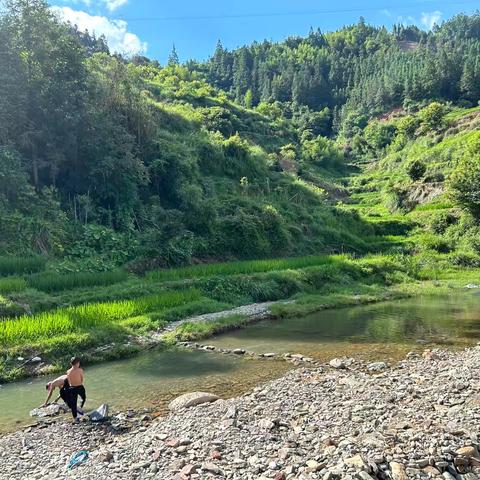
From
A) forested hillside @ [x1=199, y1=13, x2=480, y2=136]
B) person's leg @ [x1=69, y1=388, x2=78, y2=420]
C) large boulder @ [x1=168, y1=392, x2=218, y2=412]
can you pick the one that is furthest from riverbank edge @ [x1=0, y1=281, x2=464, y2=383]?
forested hillside @ [x1=199, y1=13, x2=480, y2=136]

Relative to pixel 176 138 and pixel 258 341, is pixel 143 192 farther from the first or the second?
pixel 258 341

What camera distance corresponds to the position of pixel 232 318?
24609mm

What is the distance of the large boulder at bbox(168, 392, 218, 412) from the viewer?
13.1m

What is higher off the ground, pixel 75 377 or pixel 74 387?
pixel 75 377

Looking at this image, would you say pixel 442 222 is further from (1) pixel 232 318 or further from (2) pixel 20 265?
(2) pixel 20 265

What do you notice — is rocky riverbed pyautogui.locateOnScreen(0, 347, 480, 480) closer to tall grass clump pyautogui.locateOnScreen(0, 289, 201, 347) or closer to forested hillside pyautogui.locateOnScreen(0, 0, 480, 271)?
tall grass clump pyautogui.locateOnScreen(0, 289, 201, 347)

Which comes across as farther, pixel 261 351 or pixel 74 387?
pixel 261 351

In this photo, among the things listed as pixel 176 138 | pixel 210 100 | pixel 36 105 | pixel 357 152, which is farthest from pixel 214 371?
pixel 357 152

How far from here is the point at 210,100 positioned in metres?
88.8

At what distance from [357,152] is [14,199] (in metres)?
106

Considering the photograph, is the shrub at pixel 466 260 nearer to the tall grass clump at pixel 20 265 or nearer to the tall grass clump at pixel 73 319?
the tall grass clump at pixel 73 319

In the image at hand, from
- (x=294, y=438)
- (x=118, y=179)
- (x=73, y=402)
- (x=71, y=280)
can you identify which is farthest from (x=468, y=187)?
(x=73, y=402)

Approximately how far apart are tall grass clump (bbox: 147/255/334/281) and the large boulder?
16.7 m

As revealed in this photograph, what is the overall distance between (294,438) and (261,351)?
31.9 ft
